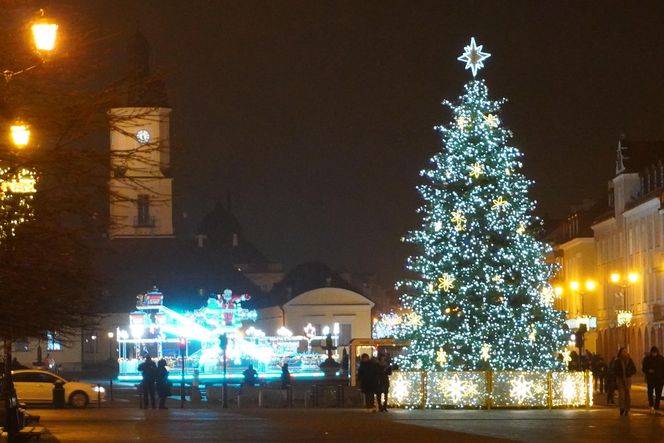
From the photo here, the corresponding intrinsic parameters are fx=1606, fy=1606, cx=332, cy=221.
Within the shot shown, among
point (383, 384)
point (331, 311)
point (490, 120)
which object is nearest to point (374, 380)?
point (383, 384)

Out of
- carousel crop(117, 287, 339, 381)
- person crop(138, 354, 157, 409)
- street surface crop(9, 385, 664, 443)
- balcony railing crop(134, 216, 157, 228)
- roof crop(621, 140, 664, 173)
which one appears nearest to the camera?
street surface crop(9, 385, 664, 443)

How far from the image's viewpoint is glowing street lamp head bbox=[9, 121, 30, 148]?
67.7 ft

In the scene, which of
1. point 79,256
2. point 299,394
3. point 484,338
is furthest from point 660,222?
point 79,256

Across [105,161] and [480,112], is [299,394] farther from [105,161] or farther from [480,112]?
[105,161]

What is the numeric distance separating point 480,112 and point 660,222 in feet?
132

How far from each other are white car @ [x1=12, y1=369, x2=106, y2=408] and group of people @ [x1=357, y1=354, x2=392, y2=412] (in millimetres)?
10899

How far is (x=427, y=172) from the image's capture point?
45812 millimetres

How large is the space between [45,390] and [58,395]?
1.11 meters

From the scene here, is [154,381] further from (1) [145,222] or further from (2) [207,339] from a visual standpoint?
(1) [145,222]

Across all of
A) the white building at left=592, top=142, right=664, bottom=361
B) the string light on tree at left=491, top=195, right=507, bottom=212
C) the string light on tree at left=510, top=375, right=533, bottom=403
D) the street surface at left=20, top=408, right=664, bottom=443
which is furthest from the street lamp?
the white building at left=592, top=142, right=664, bottom=361

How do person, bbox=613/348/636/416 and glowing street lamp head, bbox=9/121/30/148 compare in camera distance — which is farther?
person, bbox=613/348/636/416

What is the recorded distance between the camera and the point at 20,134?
20.8m

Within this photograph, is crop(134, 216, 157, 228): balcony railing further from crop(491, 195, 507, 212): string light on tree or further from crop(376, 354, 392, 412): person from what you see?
crop(376, 354, 392, 412): person

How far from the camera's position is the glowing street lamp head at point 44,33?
20078 millimetres
